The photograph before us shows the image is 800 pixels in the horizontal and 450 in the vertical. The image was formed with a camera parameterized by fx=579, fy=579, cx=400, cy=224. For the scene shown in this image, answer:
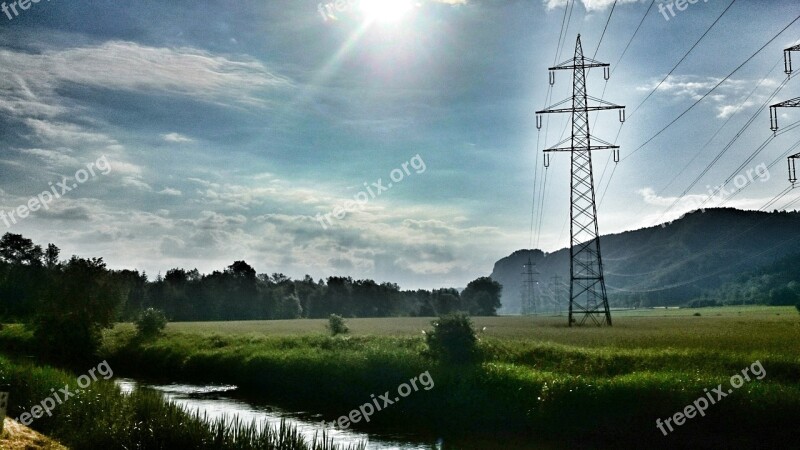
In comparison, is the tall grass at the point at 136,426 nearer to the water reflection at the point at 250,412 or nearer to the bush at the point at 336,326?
the water reflection at the point at 250,412

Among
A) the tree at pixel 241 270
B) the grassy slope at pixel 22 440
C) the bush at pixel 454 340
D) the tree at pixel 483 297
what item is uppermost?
the tree at pixel 241 270

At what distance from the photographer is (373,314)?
630 feet

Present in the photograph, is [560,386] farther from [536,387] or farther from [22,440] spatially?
[22,440]

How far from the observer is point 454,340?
124ft

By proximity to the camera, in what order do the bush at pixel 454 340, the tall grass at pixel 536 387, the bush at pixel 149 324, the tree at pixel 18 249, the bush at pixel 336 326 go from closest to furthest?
1. the tall grass at pixel 536 387
2. the bush at pixel 454 340
3. the bush at pixel 336 326
4. the bush at pixel 149 324
5. the tree at pixel 18 249

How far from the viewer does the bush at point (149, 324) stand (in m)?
70.4

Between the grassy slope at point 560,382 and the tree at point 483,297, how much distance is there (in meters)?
121

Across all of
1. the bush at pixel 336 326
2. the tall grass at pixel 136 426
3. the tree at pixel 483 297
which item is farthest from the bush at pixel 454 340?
the tree at pixel 483 297

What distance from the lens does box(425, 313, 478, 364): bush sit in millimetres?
37594

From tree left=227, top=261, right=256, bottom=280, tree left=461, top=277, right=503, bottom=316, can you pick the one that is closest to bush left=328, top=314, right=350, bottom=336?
tree left=461, top=277, right=503, bottom=316


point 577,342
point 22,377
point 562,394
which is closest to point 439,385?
point 562,394

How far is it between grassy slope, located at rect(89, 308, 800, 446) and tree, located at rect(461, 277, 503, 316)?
398 feet

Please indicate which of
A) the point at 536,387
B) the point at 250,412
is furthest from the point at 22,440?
the point at 536,387

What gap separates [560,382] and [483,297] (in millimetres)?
141792
